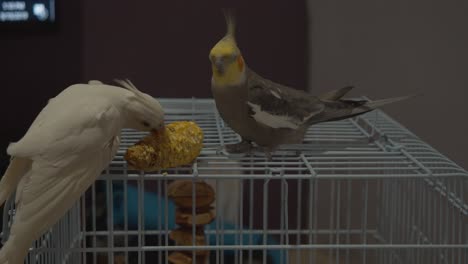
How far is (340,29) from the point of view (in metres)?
1.42

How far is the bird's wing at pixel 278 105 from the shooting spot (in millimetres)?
822

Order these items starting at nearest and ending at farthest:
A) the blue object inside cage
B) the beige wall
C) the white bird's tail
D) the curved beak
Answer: the white bird's tail
the curved beak
the blue object inside cage
the beige wall

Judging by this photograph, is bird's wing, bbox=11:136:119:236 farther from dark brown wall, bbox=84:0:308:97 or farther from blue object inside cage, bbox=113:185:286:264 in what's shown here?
dark brown wall, bbox=84:0:308:97

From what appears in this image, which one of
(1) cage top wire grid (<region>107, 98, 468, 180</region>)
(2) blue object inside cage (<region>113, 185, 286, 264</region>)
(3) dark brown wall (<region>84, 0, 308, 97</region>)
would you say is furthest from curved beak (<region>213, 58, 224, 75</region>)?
(3) dark brown wall (<region>84, 0, 308, 97</region>)

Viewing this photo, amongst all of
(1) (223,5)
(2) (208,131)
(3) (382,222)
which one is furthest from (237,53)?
(1) (223,5)

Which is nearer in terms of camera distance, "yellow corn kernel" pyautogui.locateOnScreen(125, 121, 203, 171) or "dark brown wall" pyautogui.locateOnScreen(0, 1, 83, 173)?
"yellow corn kernel" pyautogui.locateOnScreen(125, 121, 203, 171)

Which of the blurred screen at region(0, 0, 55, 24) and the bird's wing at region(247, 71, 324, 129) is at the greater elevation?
the blurred screen at region(0, 0, 55, 24)

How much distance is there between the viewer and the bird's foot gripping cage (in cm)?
78

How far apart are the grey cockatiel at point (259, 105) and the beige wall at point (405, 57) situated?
0.55 metres

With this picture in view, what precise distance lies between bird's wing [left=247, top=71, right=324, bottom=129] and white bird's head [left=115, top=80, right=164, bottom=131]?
4.8 inches

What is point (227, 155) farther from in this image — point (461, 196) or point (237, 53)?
point (461, 196)

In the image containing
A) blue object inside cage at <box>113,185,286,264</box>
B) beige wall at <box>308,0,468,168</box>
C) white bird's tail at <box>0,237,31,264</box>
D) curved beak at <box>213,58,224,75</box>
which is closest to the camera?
white bird's tail at <box>0,237,31,264</box>

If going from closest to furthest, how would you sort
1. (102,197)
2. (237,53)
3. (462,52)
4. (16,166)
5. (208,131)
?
(16,166)
(237,53)
(208,131)
(102,197)
(462,52)

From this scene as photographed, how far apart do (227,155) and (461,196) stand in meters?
0.30
